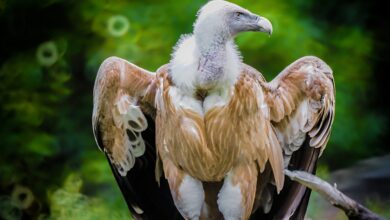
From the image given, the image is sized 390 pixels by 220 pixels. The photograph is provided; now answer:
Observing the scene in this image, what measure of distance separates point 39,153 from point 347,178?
2318 millimetres

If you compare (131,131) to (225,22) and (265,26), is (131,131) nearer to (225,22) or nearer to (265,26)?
(225,22)

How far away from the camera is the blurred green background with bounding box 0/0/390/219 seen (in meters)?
8.78

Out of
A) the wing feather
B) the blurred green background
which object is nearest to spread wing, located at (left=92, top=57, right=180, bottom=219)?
the wing feather

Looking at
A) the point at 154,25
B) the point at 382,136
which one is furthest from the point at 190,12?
the point at 382,136

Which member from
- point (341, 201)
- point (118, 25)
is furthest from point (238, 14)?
point (118, 25)

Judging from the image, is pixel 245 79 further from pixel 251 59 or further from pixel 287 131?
pixel 251 59

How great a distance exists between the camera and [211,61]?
5848 mm

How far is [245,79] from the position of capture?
6043mm

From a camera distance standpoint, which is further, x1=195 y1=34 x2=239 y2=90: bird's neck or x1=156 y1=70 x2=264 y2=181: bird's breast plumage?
x1=156 y1=70 x2=264 y2=181: bird's breast plumage

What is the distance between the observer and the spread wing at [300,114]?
610cm

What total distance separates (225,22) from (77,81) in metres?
3.48

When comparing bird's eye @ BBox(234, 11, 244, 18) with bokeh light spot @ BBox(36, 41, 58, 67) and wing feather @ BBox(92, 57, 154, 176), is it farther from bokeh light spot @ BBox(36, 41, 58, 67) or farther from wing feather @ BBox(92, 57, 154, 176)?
bokeh light spot @ BBox(36, 41, 58, 67)

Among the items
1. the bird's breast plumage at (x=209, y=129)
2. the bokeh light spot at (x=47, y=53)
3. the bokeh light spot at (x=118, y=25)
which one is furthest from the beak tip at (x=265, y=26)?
the bokeh light spot at (x=47, y=53)

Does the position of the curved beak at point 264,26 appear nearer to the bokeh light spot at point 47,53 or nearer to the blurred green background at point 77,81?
the blurred green background at point 77,81
